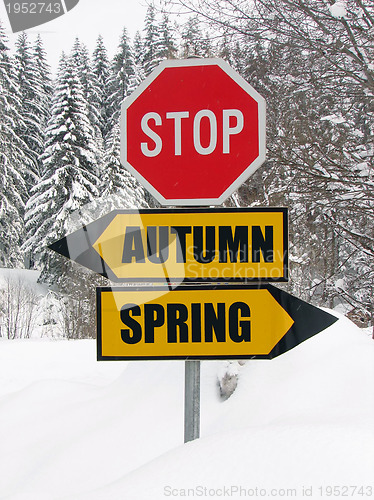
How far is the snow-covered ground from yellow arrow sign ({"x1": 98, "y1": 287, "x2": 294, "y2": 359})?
39 centimetres

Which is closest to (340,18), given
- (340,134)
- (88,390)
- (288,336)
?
(340,134)

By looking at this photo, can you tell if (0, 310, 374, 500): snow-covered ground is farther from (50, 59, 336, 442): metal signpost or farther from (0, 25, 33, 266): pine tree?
(0, 25, 33, 266): pine tree

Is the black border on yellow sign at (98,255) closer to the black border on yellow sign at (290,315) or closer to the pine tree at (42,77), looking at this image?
the black border on yellow sign at (290,315)

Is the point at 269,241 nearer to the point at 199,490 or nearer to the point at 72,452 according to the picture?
the point at 199,490

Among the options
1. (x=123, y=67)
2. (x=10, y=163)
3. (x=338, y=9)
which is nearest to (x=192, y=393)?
(x=338, y=9)

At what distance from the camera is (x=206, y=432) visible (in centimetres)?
378

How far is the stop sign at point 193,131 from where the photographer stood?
6.34 feet

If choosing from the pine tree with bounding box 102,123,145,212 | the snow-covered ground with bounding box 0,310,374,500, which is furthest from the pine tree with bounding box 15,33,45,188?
the snow-covered ground with bounding box 0,310,374,500

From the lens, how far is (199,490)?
1.55 m

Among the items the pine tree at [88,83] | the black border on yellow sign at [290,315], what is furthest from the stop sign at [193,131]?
the pine tree at [88,83]

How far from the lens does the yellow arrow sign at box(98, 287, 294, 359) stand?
193cm

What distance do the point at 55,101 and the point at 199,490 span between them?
22824 millimetres

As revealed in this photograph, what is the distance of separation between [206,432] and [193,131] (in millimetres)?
2714

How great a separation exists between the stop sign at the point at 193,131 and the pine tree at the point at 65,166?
66.2 ft
